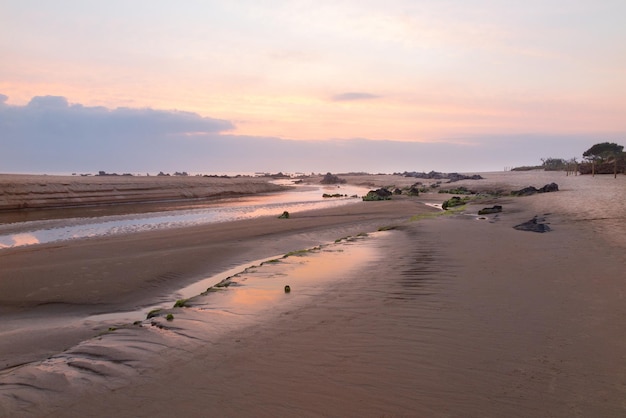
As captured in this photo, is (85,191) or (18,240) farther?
(85,191)

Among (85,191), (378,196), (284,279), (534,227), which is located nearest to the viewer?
(284,279)

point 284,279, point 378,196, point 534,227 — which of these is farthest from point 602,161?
point 284,279

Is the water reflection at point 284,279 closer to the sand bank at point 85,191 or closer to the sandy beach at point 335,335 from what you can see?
the sandy beach at point 335,335

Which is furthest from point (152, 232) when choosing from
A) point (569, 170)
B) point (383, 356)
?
point (569, 170)

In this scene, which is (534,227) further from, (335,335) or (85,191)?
(85,191)

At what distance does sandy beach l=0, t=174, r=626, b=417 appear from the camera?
3.80m

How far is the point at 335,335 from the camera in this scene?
5418 millimetres

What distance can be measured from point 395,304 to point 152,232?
43.7ft

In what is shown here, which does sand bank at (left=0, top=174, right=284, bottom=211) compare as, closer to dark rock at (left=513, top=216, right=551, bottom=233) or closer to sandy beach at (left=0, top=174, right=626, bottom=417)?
sandy beach at (left=0, top=174, right=626, bottom=417)

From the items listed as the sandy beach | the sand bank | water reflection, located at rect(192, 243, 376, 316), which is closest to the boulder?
the sand bank

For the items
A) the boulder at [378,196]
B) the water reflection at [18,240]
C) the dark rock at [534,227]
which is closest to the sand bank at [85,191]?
the water reflection at [18,240]

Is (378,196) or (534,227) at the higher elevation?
(378,196)

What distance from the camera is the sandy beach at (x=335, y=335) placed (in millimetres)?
3805

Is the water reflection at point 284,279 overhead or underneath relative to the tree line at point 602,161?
underneath
